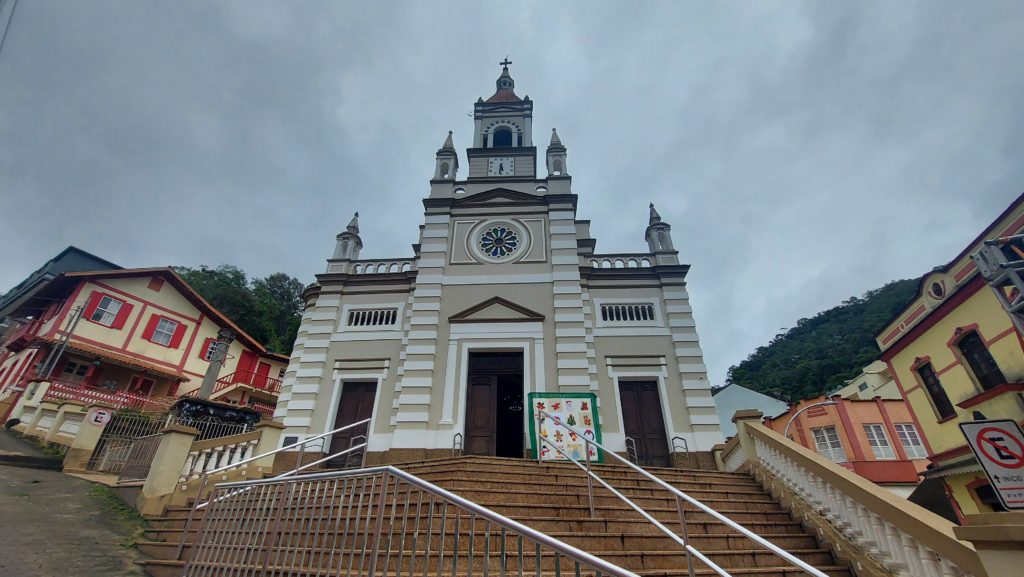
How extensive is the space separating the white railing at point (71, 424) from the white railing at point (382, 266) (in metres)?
9.03

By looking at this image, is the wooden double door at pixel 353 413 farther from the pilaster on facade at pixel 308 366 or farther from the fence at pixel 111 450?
the fence at pixel 111 450

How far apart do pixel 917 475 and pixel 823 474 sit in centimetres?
2254

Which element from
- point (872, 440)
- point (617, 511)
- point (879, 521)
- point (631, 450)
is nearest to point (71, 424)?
point (617, 511)

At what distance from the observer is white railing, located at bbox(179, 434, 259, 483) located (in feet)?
25.8

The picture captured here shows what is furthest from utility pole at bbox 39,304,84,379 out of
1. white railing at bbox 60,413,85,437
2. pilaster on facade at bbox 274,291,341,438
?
pilaster on facade at bbox 274,291,341,438

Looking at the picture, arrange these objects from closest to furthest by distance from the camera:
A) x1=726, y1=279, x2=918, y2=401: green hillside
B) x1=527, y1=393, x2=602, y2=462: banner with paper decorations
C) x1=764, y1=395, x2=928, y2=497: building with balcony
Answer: x1=527, y1=393, x2=602, y2=462: banner with paper decorations
x1=764, y1=395, x2=928, y2=497: building with balcony
x1=726, y1=279, x2=918, y2=401: green hillside

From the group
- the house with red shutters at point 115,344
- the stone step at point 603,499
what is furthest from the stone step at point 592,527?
the house with red shutters at point 115,344

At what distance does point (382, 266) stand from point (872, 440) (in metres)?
25.5

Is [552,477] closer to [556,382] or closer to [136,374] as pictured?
[556,382]

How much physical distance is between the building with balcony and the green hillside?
534 inches

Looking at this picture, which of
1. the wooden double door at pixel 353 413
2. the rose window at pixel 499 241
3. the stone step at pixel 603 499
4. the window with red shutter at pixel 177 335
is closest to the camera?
the stone step at pixel 603 499

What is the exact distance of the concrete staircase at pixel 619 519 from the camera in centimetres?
521

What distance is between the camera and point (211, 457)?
26.9 ft

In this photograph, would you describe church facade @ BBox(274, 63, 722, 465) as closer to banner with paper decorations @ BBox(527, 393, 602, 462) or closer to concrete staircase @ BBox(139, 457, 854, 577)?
banner with paper decorations @ BBox(527, 393, 602, 462)
